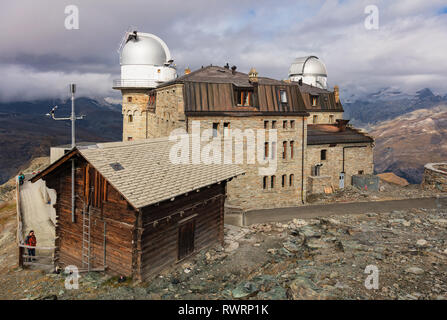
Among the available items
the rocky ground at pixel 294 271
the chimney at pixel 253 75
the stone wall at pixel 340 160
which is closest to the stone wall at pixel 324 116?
the stone wall at pixel 340 160

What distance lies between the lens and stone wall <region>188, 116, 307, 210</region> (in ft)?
87.9

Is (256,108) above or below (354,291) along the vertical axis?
above

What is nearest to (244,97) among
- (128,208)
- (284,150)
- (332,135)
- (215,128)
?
(215,128)

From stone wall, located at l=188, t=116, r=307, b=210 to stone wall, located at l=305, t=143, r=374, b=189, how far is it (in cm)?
345

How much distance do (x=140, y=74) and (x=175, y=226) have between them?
29.8 m

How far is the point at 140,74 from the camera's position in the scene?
39.6 metres

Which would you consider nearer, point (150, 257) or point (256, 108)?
point (150, 257)

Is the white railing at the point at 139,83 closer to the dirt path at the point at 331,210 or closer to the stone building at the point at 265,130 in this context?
the stone building at the point at 265,130

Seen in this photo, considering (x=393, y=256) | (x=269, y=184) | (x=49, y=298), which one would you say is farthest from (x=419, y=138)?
(x=49, y=298)

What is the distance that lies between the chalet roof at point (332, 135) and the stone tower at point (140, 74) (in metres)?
18.9

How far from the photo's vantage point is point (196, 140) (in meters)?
18.8

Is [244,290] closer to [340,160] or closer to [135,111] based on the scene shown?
[340,160]
